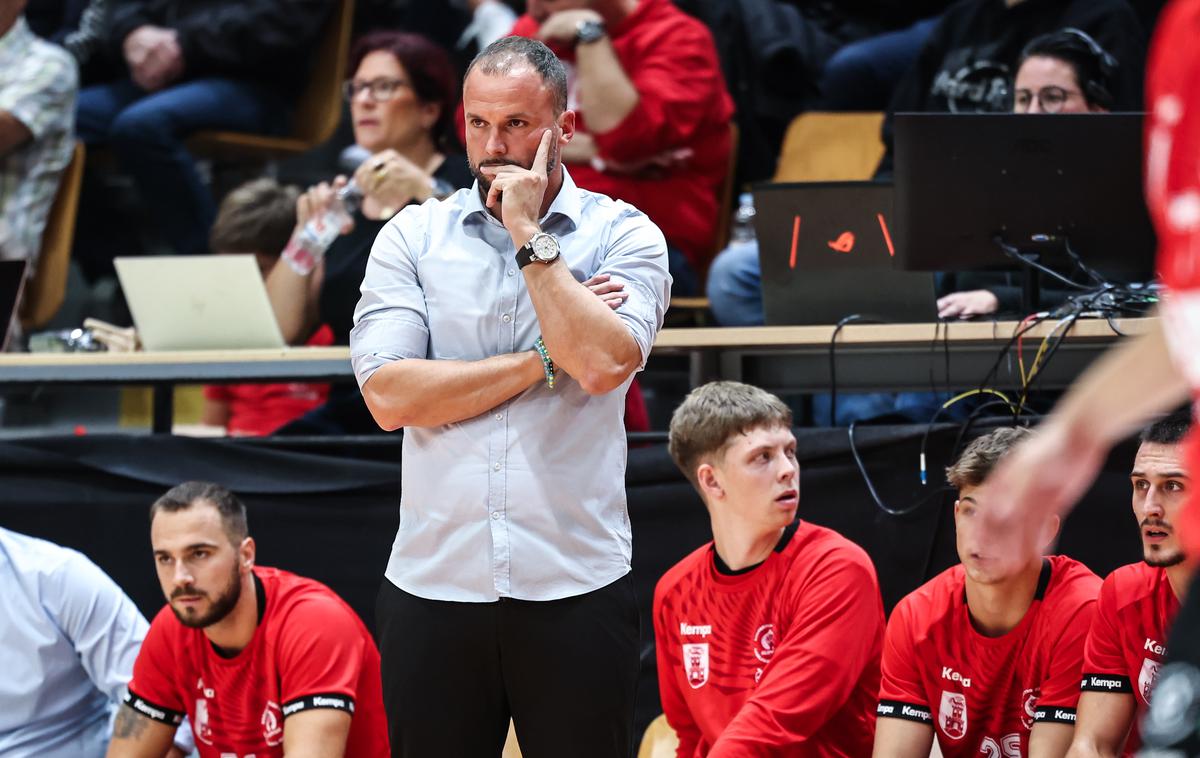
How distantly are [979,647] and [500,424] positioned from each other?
1.20m

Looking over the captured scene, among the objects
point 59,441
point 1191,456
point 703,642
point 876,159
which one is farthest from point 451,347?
point 876,159

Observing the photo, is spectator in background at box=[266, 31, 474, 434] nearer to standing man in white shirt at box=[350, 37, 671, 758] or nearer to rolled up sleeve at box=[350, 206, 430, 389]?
rolled up sleeve at box=[350, 206, 430, 389]

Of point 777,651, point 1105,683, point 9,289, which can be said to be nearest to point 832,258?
point 777,651

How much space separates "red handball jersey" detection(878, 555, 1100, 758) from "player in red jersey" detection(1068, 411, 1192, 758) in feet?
0.34

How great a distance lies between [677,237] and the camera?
505cm

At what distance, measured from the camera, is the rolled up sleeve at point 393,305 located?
2.46 meters

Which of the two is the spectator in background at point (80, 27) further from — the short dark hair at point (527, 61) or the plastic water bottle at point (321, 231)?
the short dark hair at point (527, 61)

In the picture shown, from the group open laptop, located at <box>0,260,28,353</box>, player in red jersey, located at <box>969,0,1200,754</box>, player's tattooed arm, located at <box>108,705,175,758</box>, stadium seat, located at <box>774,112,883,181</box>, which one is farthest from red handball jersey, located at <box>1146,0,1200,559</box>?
stadium seat, located at <box>774,112,883,181</box>

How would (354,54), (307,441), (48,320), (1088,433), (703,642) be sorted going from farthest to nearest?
(48,320), (354,54), (307,441), (703,642), (1088,433)

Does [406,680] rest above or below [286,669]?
above

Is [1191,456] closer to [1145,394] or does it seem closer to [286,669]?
[1145,394]

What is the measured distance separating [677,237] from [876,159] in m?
0.82

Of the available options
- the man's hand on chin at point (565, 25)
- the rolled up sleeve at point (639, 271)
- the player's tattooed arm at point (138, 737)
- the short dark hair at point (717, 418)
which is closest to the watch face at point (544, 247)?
the rolled up sleeve at point (639, 271)

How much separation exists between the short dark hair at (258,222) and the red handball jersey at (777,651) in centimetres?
212
